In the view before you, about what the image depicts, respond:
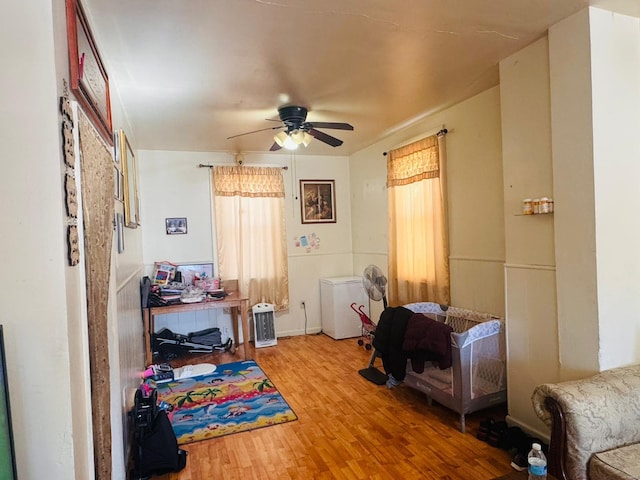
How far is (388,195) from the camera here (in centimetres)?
427

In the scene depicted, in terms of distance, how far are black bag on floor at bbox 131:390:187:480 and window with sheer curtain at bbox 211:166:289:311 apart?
8.23ft

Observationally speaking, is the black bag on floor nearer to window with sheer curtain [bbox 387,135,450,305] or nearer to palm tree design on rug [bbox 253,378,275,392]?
palm tree design on rug [bbox 253,378,275,392]

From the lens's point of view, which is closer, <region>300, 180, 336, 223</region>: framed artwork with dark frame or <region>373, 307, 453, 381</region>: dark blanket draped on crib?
<region>373, 307, 453, 381</region>: dark blanket draped on crib

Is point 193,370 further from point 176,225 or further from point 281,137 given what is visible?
point 281,137

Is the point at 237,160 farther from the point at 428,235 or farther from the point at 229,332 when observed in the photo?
the point at 428,235

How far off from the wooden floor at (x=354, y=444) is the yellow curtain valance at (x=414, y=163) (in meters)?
1.98

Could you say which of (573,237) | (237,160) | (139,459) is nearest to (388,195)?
(237,160)

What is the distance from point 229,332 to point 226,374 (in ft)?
3.58

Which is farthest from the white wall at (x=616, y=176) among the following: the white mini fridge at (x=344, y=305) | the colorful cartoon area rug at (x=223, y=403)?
the white mini fridge at (x=344, y=305)

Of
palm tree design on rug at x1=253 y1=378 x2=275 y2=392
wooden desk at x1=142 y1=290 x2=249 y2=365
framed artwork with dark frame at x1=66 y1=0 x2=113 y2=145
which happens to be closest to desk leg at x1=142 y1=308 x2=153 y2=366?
wooden desk at x1=142 y1=290 x2=249 y2=365

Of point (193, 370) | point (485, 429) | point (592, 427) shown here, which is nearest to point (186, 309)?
point (193, 370)

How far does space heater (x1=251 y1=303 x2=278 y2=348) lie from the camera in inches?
185

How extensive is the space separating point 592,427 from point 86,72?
101 inches

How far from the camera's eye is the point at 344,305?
4.91 meters
